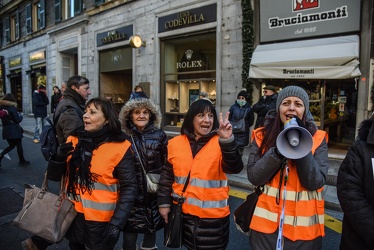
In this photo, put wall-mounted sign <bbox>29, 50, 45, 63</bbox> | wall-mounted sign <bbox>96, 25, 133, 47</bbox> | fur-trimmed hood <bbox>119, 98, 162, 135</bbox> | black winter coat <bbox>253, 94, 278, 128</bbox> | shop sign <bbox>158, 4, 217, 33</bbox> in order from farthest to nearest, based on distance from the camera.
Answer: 1. wall-mounted sign <bbox>29, 50, 45, 63</bbox>
2. wall-mounted sign <bbox>96, 25, 133, 47</bbox>
3. shop sign <bbox>158, 4, 217, 33</bbox>
4. black winter coat <bbox>253, 94, 278, 128</bbox>
5. fur-trimmed hood <bbox>119, 98, 162, 135</bbox>

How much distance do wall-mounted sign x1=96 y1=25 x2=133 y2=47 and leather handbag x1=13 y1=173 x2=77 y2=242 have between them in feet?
38.4

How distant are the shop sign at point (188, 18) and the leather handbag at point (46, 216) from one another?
29.7ft

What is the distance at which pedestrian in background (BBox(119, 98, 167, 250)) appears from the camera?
2459mm

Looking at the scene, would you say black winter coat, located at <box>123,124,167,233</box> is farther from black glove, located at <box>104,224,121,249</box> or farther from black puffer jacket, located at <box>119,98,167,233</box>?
black glove, located at <box>104,224,121,249</box>

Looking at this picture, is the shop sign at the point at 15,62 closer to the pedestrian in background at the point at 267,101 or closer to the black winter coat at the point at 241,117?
the black winter coat at the point at 241,117

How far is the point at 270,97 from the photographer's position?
663 centimetres

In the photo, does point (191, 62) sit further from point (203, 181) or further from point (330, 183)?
point (203, 181)

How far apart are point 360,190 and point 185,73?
1034 centimetres

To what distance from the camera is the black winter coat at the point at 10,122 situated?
22.2 feet

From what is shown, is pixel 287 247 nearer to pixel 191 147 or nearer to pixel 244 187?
pixel 191 147

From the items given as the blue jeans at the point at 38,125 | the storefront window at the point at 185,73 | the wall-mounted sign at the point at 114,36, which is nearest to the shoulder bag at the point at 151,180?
the storefront window at the point at 185,73

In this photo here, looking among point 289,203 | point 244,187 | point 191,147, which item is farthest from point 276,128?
point 244,187

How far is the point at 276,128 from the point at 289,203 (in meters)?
0.49

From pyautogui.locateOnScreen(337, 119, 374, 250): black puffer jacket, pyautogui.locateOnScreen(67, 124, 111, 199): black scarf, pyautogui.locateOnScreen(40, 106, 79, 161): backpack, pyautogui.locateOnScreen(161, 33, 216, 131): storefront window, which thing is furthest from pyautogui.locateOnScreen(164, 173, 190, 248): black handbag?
pyautogui.locateOnScreen(161, 33, 216, 131): storefront window
